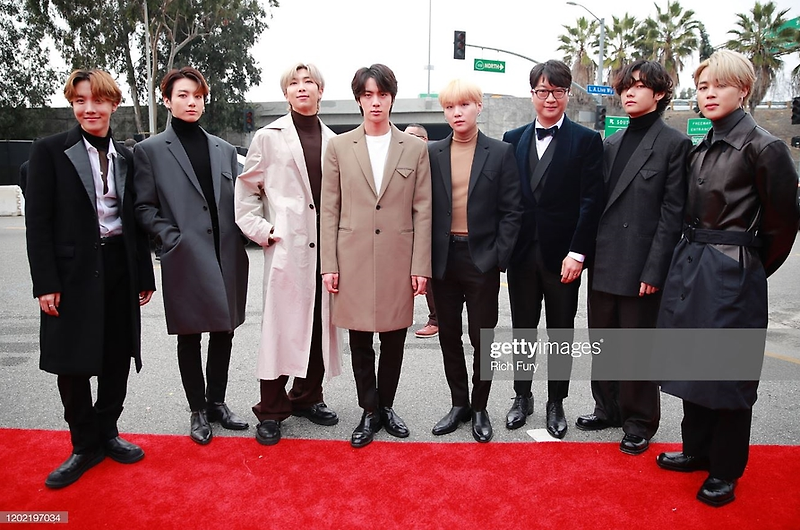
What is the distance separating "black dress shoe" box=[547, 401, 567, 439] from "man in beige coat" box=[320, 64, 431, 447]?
110cm

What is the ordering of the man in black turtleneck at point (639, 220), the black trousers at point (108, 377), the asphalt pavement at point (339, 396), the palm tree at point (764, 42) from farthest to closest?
the palm tree at point (764, 42)
the asphalt pavement at point (339, 396)
the man in black turtleneck at point (639, 220)
the black trousers at point (108, 377)

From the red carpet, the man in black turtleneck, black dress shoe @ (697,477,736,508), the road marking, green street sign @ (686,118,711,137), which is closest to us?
the red carpet

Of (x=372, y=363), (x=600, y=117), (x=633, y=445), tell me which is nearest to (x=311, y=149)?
(x=372, y=363)

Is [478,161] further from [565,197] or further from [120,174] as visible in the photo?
[120,174]

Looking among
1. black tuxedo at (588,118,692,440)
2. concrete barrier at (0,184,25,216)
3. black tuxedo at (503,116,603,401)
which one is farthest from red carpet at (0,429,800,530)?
concrete barrier at (0,184,25,216)

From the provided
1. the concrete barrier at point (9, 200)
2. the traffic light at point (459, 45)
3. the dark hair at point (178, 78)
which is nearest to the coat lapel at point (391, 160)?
the dark hair at point (178, 78)

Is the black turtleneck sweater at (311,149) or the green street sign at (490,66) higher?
the green street sign at (490,66)

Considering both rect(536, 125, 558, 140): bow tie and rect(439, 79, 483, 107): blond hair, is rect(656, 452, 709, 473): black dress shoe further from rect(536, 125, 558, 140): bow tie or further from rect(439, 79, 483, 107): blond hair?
rect(439, 79, 483, 107): blond hair

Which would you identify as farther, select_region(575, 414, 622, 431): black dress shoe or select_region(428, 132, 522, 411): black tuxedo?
select_region(575, 414, 622, 431): black dress shoe

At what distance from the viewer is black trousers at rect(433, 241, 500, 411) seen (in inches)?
137

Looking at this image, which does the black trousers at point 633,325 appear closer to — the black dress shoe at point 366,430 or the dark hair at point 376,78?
the black dress shoe at point 366,430

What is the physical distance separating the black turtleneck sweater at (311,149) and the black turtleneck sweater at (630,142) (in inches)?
68.3

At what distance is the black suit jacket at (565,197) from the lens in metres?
3.38

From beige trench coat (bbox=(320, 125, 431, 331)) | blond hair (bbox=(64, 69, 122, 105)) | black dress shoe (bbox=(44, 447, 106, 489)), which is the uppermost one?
blond hair (bbox=(64, 69, 122, 105))
